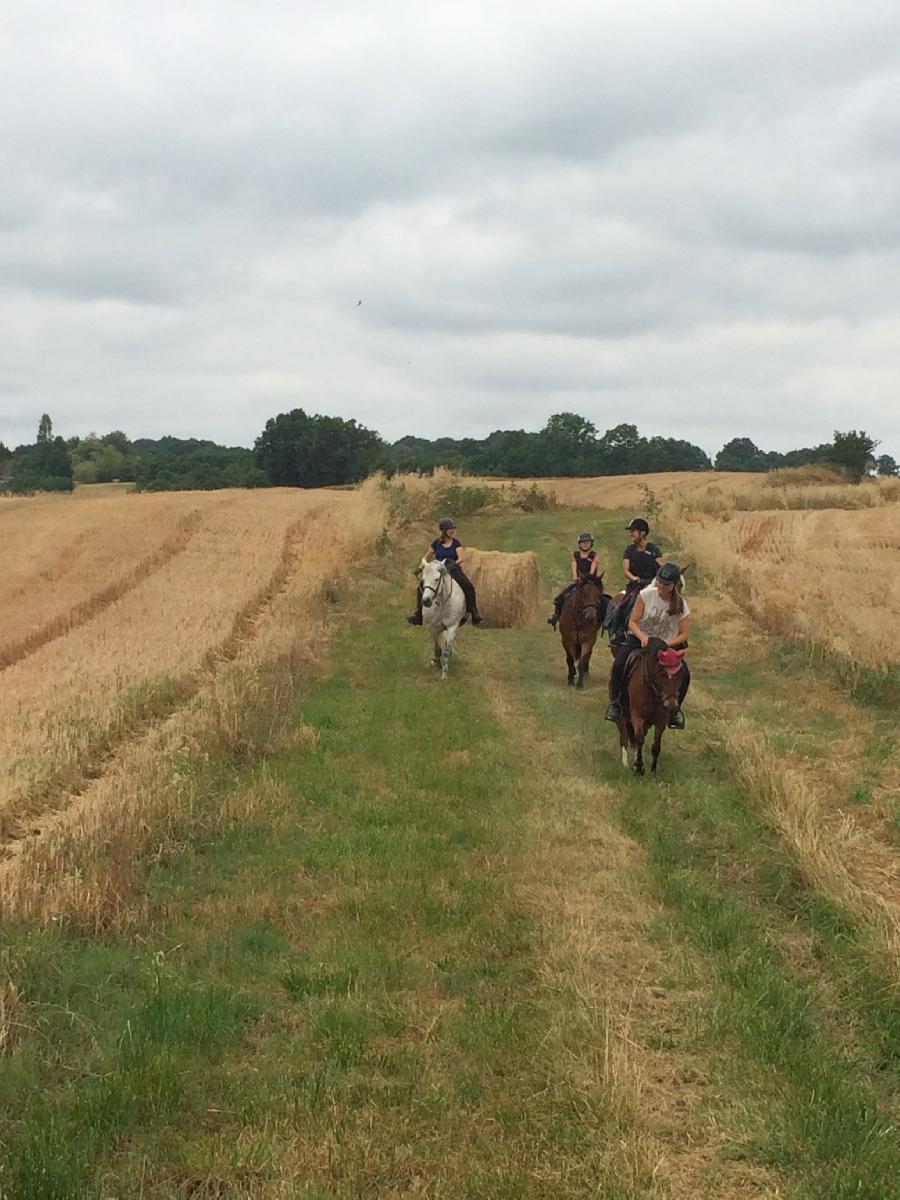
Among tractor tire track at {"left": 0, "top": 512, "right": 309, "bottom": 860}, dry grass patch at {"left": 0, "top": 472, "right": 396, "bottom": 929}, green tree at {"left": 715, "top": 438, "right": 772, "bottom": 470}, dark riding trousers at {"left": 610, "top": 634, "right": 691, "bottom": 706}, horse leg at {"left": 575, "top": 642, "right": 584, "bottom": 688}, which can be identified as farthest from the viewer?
green tree at {"left": 715, "top": 438, "right": 772, "bottom": 470}

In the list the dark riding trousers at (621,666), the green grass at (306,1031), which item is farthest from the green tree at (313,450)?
the green grass at (306,1031)

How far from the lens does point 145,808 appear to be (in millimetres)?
8203

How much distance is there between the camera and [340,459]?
229 ft

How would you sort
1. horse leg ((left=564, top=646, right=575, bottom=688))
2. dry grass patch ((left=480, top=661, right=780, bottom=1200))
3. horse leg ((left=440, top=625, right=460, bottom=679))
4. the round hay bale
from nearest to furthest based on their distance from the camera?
1. dry grass patch ((left=480, top=661, right=780, bottom=1200))
2. horse leg ((left=564, top=646, right=575, bottom=688))
3. horse leg ((left=440, top=625, right=460, bottom=679))
4. the round hay bale

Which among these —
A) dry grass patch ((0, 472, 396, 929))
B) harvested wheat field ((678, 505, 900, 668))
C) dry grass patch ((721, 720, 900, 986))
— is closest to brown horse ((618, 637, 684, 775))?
dry grass patch ((721, 720, 900, 986))

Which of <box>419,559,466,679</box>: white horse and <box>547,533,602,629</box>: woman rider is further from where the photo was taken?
<box>419,559,466,679</box>: white horse

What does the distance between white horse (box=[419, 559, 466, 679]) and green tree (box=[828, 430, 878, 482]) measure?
4039 cm

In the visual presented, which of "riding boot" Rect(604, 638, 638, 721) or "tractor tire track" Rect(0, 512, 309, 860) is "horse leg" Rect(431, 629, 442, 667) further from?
"riding boot" Rect(604, 638, 638, 721)

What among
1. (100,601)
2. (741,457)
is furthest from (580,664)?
(741,457)

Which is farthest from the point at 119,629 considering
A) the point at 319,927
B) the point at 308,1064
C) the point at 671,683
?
the point at 308,1064

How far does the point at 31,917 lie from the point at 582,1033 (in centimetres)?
354

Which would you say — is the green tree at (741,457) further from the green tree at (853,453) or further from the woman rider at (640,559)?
the woman rider at (640,559)

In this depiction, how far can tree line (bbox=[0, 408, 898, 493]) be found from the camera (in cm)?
6794

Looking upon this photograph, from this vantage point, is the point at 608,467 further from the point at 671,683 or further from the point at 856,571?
the point at 671,683
